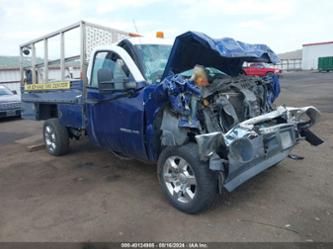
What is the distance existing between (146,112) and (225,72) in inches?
65.1

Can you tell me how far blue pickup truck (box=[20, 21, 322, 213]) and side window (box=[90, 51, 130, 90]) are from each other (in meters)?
0.01

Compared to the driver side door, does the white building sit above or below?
above

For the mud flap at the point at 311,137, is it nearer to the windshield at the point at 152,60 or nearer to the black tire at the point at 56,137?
the windshield at the point at 152,60

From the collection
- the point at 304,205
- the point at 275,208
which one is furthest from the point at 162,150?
the point at 304,205

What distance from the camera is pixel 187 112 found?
3.74 metres

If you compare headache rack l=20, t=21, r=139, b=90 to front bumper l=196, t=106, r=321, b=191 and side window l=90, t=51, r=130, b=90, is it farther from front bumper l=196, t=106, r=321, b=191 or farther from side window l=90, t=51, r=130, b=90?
front bumper l=196, t=106, r=321, b=191

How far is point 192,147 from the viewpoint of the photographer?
3691 millimetres

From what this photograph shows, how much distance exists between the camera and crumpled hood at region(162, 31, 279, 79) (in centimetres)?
379

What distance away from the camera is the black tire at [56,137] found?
6.24 meters

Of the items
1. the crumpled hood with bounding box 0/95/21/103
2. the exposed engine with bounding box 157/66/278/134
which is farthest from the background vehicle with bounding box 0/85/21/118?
the exposed engine with bounding box 157/66/278/134

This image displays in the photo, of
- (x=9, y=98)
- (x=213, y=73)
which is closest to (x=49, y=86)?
(x=213, y=73)

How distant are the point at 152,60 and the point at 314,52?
5050cm

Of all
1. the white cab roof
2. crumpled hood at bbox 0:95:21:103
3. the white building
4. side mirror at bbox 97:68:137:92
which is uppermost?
the white building

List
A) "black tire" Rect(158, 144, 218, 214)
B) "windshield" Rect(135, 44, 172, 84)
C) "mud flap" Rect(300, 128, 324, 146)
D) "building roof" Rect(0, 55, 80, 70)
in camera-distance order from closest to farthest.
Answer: "black tire" Rect(158, 144, 218, 214) → "windshield" Rect(135, 44, 172, 84) → "mud flap" Rect(300, 128, 324, 146) → "building roof" Rect(0, 55, 80, 70)
